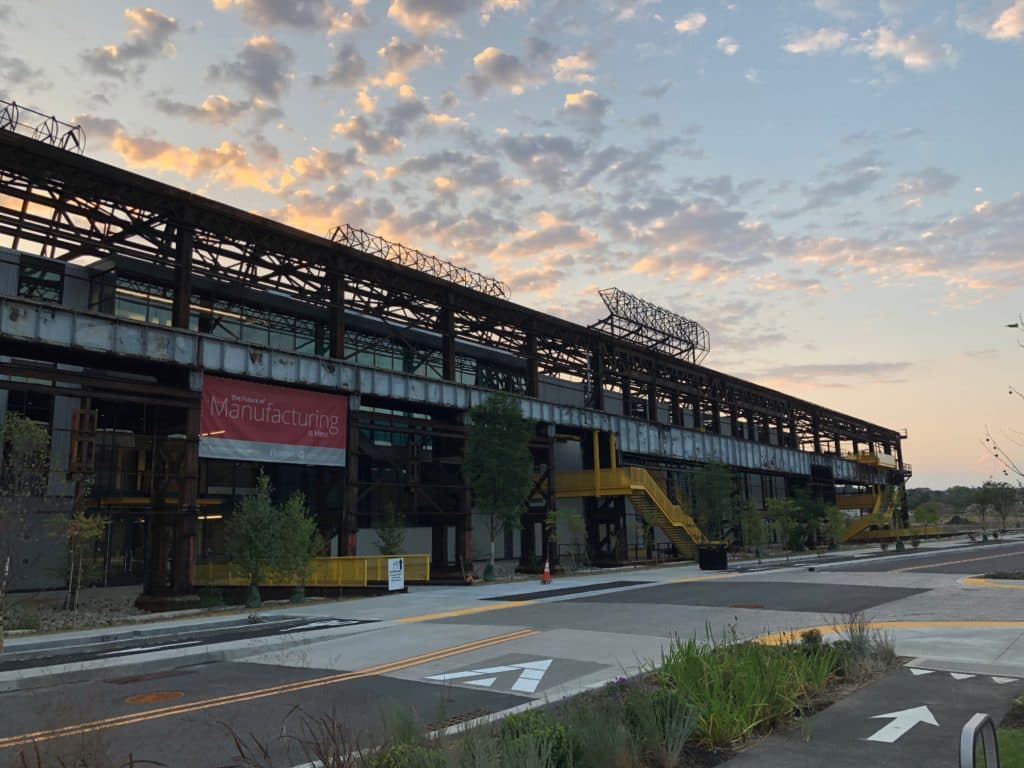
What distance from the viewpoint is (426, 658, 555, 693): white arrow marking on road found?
11102mm

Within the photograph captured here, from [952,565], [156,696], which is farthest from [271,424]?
[952,565]

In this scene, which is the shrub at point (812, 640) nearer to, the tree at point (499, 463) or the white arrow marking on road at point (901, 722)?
the white arrow marking on road at point (901, 722)

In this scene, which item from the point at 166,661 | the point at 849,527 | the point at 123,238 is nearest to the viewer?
the point at 166,661

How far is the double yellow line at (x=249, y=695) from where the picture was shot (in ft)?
22.9

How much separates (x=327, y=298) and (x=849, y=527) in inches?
2641

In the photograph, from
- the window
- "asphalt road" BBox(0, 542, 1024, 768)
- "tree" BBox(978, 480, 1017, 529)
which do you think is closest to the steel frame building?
the window

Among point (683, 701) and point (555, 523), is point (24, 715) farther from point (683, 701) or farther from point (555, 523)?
point (555, 523)

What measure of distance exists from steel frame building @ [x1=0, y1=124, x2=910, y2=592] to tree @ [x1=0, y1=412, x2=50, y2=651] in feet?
7.91

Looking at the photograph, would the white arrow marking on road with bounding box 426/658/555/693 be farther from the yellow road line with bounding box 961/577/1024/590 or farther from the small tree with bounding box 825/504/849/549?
the small tree with bounding box 825/504/849/549

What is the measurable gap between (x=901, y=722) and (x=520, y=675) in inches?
219

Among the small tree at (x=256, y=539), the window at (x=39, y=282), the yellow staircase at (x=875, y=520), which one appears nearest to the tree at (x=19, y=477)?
the small tree at (x=256, y=539)

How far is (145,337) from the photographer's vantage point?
2777 cm

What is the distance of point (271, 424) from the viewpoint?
104 feet

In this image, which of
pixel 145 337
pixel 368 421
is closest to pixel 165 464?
pixel 145 337
